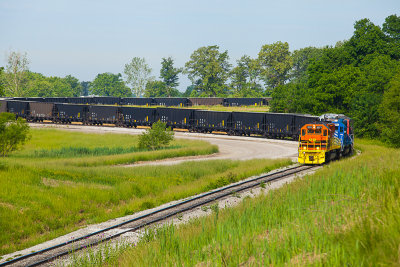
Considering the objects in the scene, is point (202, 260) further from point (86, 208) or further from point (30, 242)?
point (86, 208)

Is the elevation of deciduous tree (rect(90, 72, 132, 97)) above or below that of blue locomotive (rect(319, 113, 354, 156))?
above

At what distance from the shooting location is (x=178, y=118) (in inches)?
2413

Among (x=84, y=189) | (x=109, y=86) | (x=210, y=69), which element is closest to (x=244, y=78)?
(x=210, y=69)

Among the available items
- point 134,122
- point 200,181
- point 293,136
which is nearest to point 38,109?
point 134,122

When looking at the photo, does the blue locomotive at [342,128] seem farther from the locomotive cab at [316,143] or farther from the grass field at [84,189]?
the grass field at [84,189]

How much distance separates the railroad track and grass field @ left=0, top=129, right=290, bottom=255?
164cm

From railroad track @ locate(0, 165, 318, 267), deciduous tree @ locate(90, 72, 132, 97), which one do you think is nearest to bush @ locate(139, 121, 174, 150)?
railroad track @ locate(0, 165, 318, 267)

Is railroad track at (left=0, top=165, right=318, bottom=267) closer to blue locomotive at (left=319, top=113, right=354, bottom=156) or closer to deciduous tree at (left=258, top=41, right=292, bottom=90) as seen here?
blue locomotive at (left=319, top=113, right=354, bottom=156)

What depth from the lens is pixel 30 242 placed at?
15.4 meters

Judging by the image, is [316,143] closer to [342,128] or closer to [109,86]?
[342,128]

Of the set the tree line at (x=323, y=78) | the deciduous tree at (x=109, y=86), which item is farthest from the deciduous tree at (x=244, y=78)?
the deciduous tree at (x=109, y=86)

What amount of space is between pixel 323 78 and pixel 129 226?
51302 millimetres

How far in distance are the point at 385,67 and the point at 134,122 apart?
3930cm

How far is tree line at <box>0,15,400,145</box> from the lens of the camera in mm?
51094
